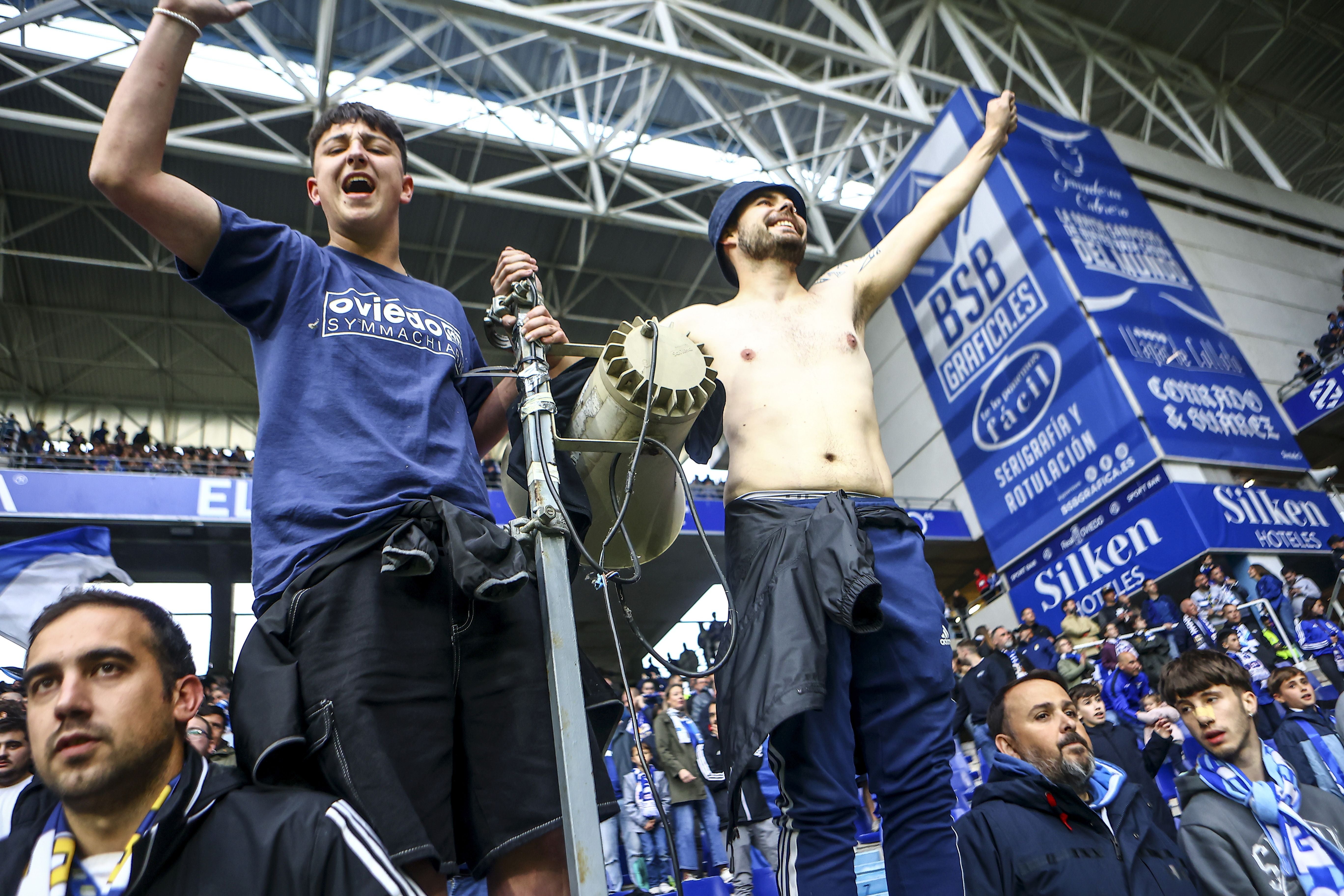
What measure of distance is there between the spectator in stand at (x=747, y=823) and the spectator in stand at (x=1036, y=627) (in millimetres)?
3236

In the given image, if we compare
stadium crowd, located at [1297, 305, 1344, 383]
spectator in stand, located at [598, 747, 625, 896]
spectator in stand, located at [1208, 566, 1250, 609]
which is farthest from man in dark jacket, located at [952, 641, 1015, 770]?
stadium crowd, located at [1297, 305, 1344, 383]

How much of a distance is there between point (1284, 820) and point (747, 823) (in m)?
2.28

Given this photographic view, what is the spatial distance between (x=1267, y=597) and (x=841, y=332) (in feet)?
24.9

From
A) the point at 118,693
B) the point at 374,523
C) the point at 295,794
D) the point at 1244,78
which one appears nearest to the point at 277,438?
the point at 374,523

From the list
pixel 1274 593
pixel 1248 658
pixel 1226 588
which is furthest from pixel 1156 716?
pixel 1274 593

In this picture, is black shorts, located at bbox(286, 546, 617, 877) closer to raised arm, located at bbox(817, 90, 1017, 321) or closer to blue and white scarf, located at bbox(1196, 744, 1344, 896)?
raised arm, located at bbox(817, 90, 1017, 321)

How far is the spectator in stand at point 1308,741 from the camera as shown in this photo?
9.11 feet

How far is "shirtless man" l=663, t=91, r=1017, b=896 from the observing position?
4.54ft

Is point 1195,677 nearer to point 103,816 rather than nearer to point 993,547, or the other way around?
point 103,816

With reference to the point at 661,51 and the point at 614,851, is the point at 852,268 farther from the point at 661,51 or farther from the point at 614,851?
the point at 661,51

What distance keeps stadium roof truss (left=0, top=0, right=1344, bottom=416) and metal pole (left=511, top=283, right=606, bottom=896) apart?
9.23 meters

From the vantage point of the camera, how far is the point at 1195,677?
248 centimetres

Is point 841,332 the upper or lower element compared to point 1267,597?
lower

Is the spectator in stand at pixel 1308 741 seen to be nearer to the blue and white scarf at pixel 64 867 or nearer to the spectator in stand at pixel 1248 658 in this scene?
the spectator in stand at pixel 1248 658
